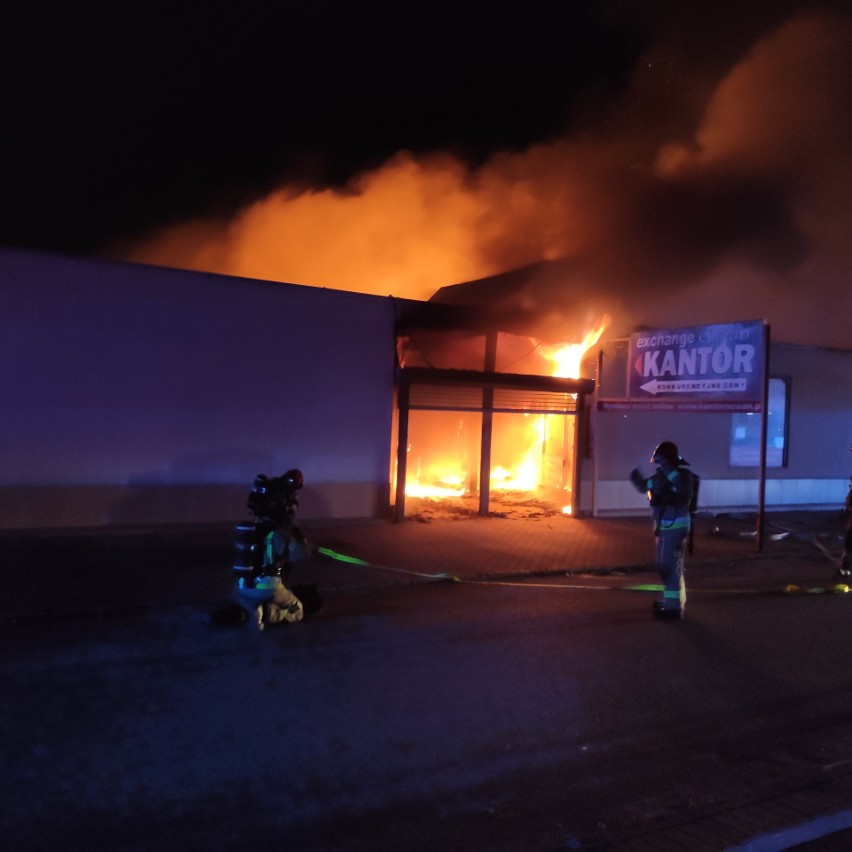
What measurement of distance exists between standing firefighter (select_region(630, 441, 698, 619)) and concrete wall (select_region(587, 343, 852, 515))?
680 cm

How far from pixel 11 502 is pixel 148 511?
167 centimetres

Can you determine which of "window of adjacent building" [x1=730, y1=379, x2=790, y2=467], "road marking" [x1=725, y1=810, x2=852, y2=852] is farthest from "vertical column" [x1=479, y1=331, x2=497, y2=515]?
"road marking" [x1=725, y1=810, x2=852, y2=852]

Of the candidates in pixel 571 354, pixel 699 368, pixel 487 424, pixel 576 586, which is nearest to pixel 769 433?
pixel 571 354

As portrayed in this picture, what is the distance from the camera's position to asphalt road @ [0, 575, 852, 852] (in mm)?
3535

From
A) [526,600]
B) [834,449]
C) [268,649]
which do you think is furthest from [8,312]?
[834,449]

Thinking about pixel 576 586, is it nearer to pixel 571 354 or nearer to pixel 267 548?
pixel 267 548

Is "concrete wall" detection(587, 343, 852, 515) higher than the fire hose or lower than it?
higher

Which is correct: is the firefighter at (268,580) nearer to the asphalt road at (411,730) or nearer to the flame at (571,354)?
the asphalt road at (411,730)

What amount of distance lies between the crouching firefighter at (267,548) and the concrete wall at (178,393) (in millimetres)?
4837

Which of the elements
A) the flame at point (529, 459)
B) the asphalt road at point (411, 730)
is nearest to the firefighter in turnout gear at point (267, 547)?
the asphalt road at point (411, 730)

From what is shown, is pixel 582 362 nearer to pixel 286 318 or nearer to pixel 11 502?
pixel 286 318

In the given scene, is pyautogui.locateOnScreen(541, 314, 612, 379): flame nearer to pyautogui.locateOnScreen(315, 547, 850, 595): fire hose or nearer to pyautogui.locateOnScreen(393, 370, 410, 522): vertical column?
pyautogui.locateOnScreen(393, 370, 410, 522): vertical column

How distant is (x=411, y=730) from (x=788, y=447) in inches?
569

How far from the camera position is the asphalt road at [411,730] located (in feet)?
11.6
